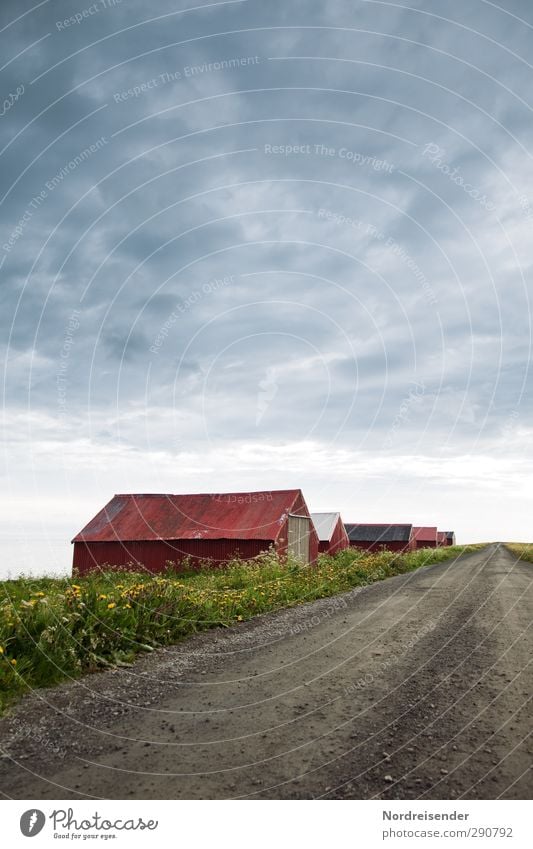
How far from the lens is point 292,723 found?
510cm

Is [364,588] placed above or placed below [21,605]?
below

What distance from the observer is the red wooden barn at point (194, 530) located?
26.8 meters

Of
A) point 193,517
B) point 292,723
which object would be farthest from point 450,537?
point 292,723

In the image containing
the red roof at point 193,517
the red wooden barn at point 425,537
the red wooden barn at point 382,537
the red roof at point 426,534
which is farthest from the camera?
the red wooden barn at point 425,537

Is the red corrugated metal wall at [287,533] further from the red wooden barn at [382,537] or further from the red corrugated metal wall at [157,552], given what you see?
the red wooden barn at [382,537]

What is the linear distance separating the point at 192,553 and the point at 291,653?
20293 mm

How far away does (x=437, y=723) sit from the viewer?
5.10m

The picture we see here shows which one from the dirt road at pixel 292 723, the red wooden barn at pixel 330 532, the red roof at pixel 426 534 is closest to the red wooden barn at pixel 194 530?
the red wooden barn at pixel 330 532

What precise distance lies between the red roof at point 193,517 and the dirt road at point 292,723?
18.0 metres

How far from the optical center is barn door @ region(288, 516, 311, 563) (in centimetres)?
2820

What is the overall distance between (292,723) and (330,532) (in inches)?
1576

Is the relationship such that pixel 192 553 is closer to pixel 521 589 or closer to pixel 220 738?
pixel 521 589

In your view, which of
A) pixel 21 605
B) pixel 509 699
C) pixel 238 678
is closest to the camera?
pixel 509 699
